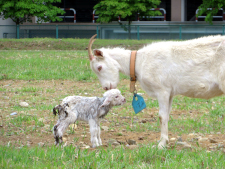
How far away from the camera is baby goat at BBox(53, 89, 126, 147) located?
5113 mm

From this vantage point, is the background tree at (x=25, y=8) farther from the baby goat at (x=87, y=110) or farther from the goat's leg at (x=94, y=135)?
the goat's leg at (x=94, y=135)

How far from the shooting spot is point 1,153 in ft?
13.4

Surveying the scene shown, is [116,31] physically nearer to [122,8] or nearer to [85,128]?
[122,8]

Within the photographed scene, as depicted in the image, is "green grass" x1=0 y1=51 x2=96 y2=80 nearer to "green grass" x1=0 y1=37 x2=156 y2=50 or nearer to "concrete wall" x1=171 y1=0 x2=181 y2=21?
"green grass" x1=0 y1=37 x2=156 y2=50

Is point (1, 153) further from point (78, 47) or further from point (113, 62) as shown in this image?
point (78, 47)

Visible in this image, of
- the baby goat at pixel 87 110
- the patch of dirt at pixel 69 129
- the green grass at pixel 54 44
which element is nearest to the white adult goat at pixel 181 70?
the baby goat at pixel 87 110

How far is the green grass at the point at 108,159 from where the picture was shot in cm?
380

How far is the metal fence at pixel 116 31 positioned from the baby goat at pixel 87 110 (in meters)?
22.9

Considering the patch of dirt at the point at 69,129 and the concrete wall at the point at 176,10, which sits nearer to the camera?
the patch of dirt at the point at 69,129

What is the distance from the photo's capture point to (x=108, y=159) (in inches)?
159

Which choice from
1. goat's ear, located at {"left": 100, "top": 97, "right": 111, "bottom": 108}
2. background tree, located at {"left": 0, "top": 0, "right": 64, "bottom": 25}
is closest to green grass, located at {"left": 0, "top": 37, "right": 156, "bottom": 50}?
background tree, located at {"left": 0, "top": 0, "right": 64, "bottom": 25}

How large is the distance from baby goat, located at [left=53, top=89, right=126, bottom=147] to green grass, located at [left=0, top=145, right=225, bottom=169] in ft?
2.38

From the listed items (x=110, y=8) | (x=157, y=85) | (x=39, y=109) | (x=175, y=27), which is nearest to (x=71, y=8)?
(x=110, y=8)

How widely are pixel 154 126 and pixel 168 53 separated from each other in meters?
1.67
